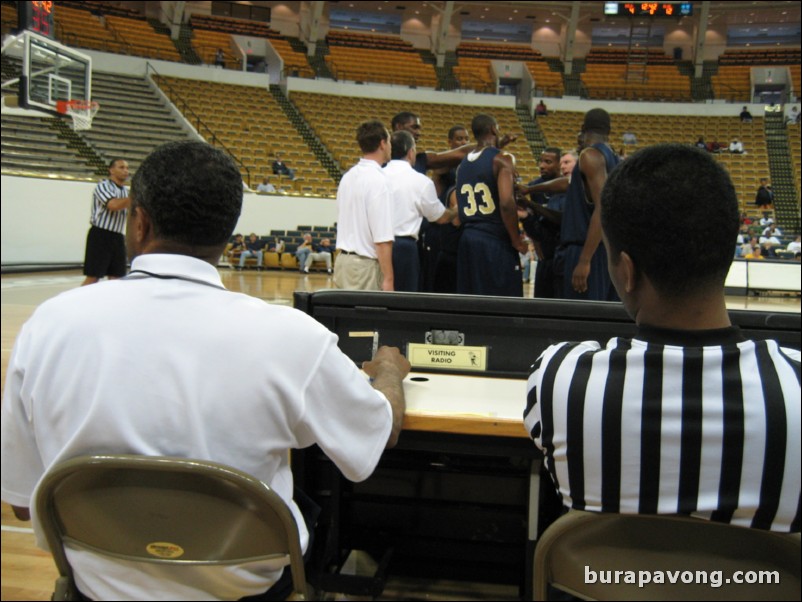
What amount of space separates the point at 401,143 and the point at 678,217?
3.65 meters

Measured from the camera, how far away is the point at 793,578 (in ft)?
3.31

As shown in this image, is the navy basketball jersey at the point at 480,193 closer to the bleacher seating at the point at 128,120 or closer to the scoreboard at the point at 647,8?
the bleacher seating at the point at 128,120

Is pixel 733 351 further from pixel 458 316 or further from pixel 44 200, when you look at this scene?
pixel 44 200

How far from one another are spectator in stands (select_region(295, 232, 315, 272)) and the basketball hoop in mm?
4662

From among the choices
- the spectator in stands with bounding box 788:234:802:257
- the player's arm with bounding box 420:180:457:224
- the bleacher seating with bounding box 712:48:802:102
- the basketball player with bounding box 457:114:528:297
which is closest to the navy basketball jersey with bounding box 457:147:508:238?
the basketball player with bounding box 457:114:528:297

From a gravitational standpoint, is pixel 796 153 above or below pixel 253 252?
above

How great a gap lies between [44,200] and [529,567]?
14.7 meters

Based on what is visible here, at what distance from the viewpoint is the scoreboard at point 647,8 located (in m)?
22.2

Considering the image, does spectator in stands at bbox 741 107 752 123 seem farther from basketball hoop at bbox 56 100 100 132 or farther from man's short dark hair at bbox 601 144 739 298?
man's short dark hair at bbox 601 144 739 298

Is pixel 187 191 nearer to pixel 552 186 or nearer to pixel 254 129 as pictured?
pixel 552 186

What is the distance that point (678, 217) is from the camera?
3.86 feet

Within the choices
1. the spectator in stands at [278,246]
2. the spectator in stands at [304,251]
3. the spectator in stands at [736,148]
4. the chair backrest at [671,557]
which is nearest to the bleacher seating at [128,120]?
the spectator in stands at [278,246]

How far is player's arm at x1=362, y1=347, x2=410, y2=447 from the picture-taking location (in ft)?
5.15

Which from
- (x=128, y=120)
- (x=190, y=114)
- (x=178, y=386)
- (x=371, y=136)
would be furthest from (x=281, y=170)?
(x=178, y=386)
